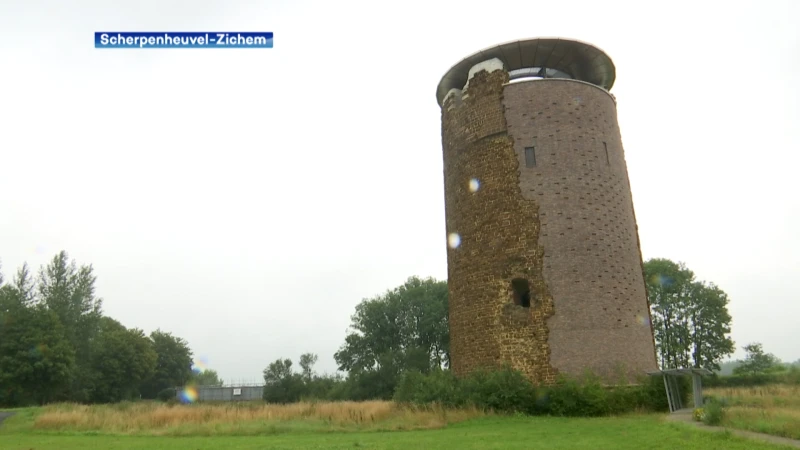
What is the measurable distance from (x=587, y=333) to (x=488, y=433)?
617cm

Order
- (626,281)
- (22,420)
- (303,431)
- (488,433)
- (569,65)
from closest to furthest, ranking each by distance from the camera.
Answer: (488,433) → (303,431) → (626,281) → (22,420) → (569,65)

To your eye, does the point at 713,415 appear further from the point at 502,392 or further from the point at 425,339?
the point at 425,339

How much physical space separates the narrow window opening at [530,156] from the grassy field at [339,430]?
8.00m

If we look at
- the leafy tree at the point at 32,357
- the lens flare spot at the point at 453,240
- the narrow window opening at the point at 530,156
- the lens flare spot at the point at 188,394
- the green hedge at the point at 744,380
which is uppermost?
the narrow window opening at the point at 530,156

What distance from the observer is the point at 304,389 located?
42.9m

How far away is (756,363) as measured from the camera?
4359 centimetres

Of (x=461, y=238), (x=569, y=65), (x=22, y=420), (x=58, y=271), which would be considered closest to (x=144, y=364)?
(x=58, y=271)

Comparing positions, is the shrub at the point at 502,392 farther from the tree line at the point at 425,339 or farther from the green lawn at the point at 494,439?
the tree line at the point at 425,339

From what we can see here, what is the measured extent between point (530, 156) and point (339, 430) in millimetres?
10448

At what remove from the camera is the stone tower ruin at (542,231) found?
1761 centimetres

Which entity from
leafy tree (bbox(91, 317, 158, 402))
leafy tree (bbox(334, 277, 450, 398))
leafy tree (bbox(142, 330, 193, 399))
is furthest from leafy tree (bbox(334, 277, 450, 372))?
leafy tree (bbox(142, 330, 193, 399))

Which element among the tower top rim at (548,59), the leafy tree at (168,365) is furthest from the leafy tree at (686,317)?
the leafy tree at (168,365)

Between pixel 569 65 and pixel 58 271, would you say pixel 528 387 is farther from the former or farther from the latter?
pixel 58 271

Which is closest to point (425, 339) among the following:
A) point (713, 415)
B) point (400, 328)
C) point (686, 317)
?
point (400, 328)
